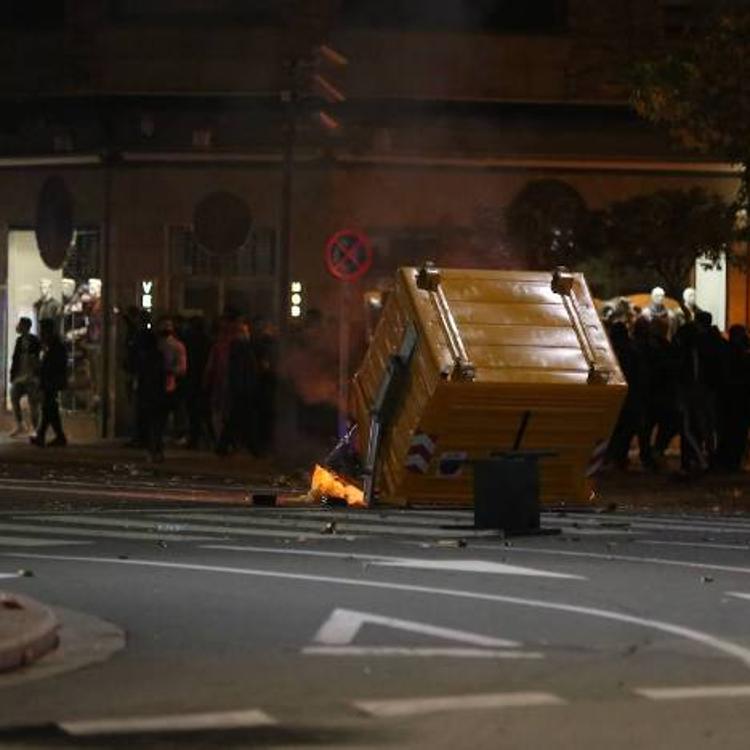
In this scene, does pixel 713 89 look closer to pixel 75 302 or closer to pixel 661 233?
pixel 661 233

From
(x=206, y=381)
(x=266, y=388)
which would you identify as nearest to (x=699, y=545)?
(x=266, y=388)

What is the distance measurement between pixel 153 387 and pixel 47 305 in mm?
7403

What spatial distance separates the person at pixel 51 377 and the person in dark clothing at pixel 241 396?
242 centimetres

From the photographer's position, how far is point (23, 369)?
3153cm

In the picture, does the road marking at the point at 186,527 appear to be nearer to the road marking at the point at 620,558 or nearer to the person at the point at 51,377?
the road marking at the point at 620,558

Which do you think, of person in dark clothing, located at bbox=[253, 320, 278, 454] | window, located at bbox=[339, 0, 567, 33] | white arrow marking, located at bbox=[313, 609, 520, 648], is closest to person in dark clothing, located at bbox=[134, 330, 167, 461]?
person in dark clothing, located at bbox=[253, 320, 278, 454]

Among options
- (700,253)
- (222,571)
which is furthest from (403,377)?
(700,253)

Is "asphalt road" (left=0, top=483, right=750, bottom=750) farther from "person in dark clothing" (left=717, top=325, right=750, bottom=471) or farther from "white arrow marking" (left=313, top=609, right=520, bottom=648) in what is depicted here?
"person in dark clothing" (left=717, top=325, right=750, bottom=471)

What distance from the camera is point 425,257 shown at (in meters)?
34.4

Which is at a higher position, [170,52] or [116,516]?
[170,52]

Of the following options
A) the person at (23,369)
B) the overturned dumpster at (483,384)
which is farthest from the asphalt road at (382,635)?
the person at (23,369)

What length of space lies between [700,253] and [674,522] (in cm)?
1061

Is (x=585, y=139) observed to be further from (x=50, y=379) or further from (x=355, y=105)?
(x=50, y=379)

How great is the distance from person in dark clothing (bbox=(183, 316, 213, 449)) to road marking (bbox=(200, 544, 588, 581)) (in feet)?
44.7
